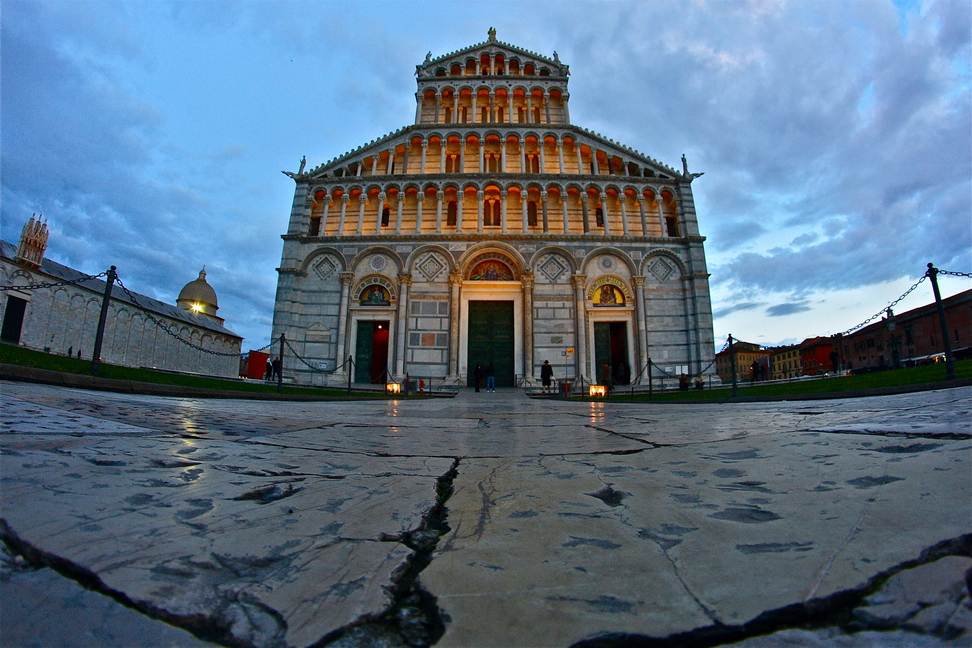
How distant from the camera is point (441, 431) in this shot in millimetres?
3760

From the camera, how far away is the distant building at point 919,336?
89.7ft

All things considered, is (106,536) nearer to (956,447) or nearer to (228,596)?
(228,596)

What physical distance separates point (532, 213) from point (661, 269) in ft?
22.0

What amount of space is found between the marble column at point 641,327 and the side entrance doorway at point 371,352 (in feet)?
37.3

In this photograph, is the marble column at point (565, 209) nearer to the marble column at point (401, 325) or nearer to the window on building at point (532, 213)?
the window on building at point (532, 213)

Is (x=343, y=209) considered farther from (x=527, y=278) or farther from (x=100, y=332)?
(x=100, y=332)

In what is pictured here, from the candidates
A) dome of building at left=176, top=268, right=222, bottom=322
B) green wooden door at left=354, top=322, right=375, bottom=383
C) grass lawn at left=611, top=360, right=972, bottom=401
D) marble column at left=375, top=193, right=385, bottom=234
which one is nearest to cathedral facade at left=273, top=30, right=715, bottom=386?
green wooden door at left=354, top=322, right=375, bottom=383

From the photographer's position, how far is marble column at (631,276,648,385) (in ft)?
63.3

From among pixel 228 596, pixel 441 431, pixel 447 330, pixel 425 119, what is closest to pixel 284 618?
pixel 228 596

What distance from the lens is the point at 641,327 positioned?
775 inches

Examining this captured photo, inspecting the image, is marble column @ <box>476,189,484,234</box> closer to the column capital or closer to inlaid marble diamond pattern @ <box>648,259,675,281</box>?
the column capital

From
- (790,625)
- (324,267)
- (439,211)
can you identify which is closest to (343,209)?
(324,267)

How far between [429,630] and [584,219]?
2159cm

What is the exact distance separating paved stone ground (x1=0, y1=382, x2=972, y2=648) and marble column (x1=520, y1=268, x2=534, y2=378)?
57.8 feet
